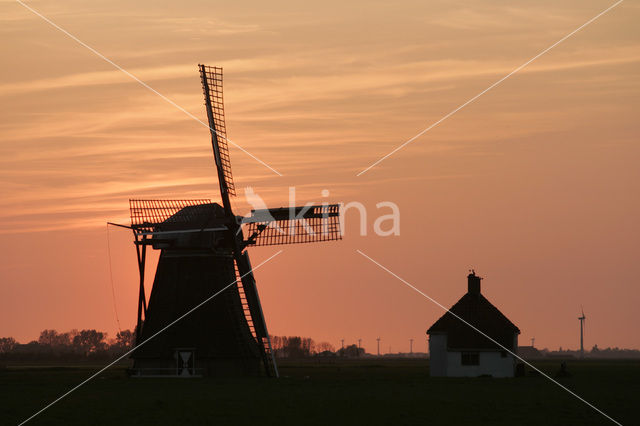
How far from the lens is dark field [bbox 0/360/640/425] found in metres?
40.5

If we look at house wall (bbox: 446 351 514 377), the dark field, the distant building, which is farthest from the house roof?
the dark field

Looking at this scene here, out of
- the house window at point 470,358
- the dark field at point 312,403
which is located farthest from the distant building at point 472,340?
the dark field at point 312,403

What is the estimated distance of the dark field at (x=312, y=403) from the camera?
40531 mm

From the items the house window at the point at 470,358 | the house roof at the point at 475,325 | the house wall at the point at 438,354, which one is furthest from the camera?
the house wall at the point at 438,354

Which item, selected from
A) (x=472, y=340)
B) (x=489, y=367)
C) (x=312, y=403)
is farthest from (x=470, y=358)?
(x=312, y=403)

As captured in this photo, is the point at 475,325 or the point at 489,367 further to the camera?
the point at 475,325

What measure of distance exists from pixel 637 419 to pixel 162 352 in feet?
115

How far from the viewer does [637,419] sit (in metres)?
40.7

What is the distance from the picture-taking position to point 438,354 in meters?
80.4

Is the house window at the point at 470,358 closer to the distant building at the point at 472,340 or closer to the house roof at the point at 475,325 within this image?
the distant building at the point at 472,340

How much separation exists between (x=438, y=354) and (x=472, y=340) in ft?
9.61

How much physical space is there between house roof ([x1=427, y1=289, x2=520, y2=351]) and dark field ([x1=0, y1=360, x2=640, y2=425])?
15054mm

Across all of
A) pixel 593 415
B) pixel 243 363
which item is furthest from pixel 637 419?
pixel 243 363

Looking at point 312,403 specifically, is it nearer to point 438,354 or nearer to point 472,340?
point 472,340
